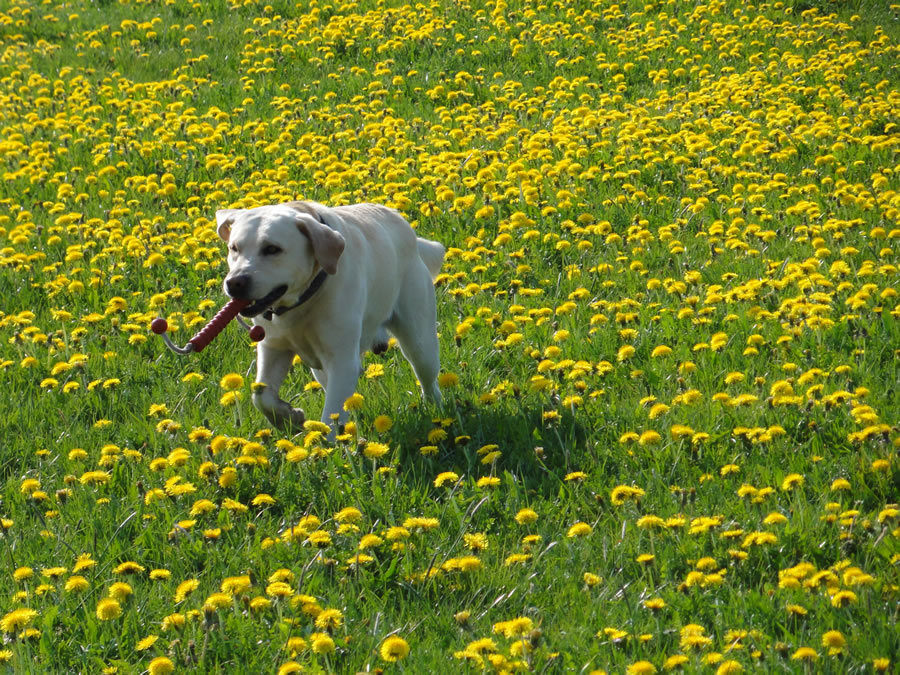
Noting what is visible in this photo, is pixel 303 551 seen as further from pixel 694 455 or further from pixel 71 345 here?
pixel 71 345

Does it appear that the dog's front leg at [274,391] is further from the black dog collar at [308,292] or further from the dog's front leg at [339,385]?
the black dog collar at [308,292]

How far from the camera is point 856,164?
27.6 feet

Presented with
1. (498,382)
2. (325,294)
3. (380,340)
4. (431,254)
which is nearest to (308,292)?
(325,294)

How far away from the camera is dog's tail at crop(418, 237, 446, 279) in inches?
262

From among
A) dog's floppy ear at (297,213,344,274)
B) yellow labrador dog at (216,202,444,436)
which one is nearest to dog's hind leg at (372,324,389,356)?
yellow labrador dog at (216,202,444,436)

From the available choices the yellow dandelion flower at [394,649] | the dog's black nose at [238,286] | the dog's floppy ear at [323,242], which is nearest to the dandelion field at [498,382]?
the yellow dandelion flower at [394,649]

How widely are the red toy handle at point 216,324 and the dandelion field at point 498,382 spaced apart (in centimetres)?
21

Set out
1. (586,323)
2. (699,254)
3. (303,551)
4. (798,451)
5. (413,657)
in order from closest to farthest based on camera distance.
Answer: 1. (413,657)
2. (303,551)
3. (798,451)
4. (586,323)
5. (699,254)

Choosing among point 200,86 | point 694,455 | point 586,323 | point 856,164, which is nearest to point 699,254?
point 586,323

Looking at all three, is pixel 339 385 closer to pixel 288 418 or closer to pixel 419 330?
pixel 288 418

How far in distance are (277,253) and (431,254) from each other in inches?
67.8

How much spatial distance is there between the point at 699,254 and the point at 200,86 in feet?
22.7

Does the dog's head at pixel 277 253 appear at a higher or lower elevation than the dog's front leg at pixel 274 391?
higher

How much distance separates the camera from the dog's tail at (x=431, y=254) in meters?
6.66
